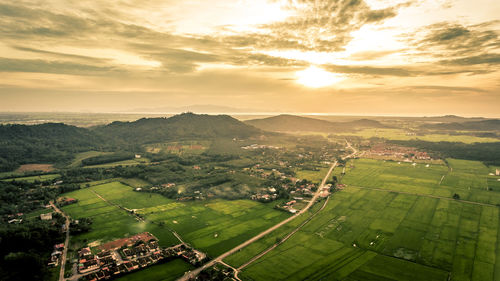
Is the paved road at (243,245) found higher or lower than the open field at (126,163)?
lower

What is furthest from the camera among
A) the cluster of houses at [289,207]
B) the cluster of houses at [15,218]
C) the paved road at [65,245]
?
the cluster of houses at [289,207]

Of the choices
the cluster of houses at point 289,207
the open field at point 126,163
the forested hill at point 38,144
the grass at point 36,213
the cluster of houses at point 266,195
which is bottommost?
the grass at point 36,213

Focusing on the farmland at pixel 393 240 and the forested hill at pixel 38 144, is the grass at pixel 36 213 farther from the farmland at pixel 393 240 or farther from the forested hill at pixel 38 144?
the forested hill at pixel 38 144

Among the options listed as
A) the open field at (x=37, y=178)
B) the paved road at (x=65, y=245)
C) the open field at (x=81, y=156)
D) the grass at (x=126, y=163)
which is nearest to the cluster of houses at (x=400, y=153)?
the grass at (x=126, y=163)

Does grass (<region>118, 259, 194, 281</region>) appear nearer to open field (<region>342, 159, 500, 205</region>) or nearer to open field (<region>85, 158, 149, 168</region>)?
open field (<region>342, 159, 500, 205</region>)

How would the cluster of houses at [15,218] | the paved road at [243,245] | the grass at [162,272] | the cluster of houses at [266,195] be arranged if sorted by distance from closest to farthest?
the grass at [162,272] < the paved road at [243,245] < the cluster of houses at [15,218] < the cluster of houses at [266,195]

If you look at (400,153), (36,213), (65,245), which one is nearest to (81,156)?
(36,213)

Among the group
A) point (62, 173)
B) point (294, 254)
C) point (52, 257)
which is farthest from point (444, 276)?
point (62, 173)
